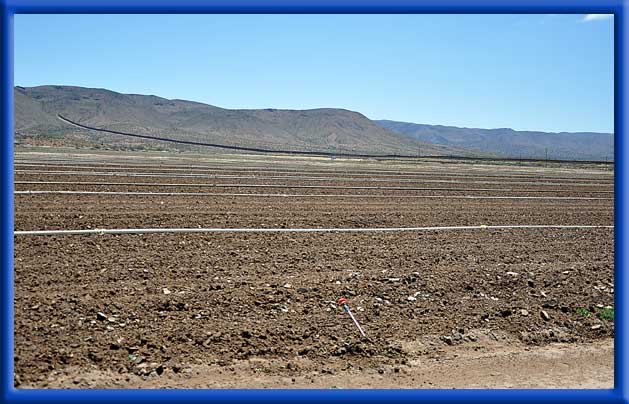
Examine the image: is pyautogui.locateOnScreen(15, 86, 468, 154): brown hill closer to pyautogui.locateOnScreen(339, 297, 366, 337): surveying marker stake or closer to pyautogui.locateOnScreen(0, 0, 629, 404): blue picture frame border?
pyautogui.locateOnScreen(339, 297, 366, 337): surveying marker stake

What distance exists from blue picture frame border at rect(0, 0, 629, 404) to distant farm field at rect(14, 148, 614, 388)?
1.62 metres

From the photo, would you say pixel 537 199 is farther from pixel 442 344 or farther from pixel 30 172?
pixel 30 172

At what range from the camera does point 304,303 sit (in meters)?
6.06

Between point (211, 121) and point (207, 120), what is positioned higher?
point (207, 120)

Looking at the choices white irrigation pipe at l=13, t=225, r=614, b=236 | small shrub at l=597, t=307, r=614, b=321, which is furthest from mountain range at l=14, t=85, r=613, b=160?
small shrub at l=597, t=307, r=614, b=321

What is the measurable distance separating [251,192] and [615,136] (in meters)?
13.8

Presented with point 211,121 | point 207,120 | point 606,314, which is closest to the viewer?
point 606,314

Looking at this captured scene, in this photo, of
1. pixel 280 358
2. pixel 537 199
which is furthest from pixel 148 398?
pixel 537 199
